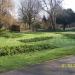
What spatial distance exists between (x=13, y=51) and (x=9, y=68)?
6.03 metres

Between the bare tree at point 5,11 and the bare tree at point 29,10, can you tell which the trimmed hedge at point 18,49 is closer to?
the bare tree at point 5,11

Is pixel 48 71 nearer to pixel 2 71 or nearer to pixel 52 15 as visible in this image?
A: pixel 2 71

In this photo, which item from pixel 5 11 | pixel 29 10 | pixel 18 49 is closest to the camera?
pixel 18 49

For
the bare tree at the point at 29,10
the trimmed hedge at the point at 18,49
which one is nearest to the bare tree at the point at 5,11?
the trimmed hedge at the point at 18,49

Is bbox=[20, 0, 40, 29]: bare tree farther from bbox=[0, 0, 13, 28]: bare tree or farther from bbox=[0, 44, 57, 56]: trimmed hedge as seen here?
bbox=[0, 44, 57, 56]: trimmed hedge

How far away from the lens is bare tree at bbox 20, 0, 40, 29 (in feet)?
247

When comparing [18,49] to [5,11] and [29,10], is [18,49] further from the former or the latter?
[29,10]

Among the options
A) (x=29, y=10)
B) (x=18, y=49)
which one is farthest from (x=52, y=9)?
(x=18, y=49)

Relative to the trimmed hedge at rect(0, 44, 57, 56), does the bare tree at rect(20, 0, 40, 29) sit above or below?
above

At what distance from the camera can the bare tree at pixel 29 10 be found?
75375mm

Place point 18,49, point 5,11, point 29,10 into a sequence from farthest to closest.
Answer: point 29,10, point 5,11, point 18,49

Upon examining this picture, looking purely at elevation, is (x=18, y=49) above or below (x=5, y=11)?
below

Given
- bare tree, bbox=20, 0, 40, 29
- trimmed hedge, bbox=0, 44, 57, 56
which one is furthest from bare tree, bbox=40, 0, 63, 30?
trimmed hedge, bbox=0, 44, 57, 56

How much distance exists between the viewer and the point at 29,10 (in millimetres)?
76938
